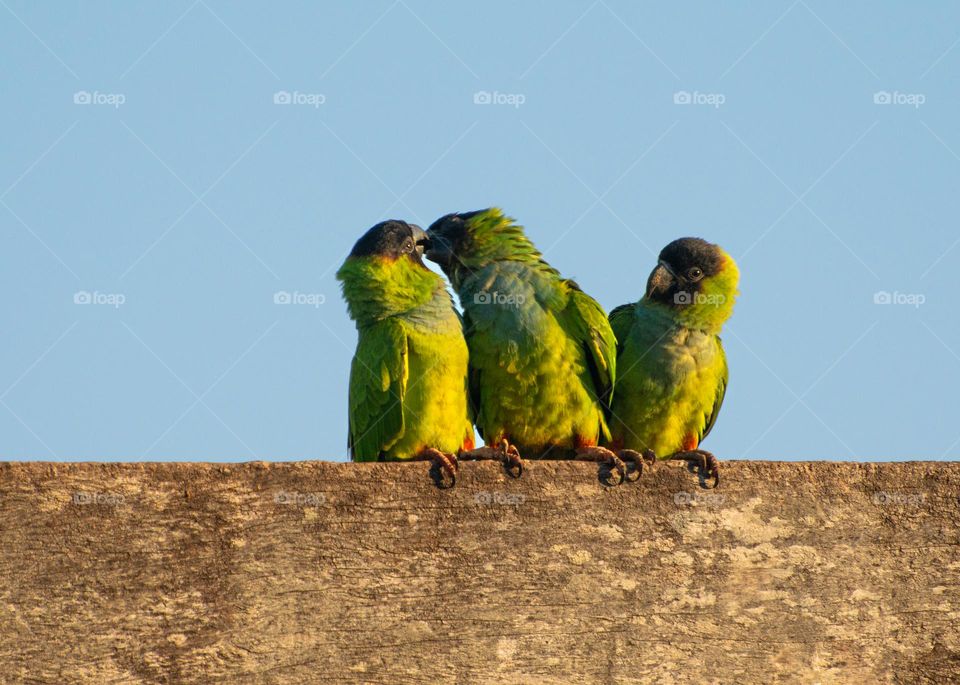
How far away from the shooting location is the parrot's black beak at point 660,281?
6.88 meters

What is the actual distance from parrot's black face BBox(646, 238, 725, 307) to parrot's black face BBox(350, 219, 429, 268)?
149 centimetres

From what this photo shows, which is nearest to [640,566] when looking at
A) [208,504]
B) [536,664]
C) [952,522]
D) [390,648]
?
[536,664]

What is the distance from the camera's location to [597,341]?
6605 millimetres

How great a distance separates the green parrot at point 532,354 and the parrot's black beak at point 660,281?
15.5 inches

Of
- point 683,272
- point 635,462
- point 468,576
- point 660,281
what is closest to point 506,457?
point 635,462

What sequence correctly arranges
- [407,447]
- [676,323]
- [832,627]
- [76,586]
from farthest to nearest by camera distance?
[676,323]
[407,447]
[832,627]
[76,586]

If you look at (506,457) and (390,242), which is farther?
(390,242)

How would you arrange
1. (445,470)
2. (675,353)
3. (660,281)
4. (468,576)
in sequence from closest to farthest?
(468,576), (445,470), (675,353), (660,281)

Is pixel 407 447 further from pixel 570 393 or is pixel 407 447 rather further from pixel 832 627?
pixel 832 627

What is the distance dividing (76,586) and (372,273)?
2950 millimetres

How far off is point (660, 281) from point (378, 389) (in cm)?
191

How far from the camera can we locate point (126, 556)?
4207 millimetres

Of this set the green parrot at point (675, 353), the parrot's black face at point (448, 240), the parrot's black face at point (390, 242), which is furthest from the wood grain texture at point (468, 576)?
the parrot's black face at point (448, 240)

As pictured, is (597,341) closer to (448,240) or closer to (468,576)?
(448,240)
